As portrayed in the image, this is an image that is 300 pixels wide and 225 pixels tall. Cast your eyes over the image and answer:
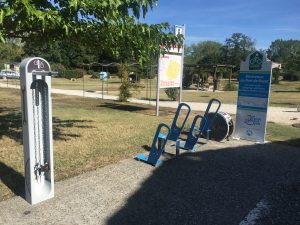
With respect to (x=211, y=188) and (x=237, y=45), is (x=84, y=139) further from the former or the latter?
(x=237, y=45)

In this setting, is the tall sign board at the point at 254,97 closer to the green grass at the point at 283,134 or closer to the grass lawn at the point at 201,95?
the green grass at the point at 283,134

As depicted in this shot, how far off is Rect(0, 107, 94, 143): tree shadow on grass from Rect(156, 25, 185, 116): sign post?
3088 millimetres

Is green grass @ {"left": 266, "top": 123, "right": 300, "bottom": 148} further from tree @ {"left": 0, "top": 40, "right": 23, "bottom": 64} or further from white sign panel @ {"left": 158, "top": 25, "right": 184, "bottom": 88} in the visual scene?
tree @ {"left": 0, "top": 40, "right": 23, "bottom": 64}

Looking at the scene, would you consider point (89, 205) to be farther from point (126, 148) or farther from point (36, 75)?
point (126, 148)

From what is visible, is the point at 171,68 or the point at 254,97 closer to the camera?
the point at 254,97

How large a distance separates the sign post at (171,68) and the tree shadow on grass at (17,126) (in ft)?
10.1

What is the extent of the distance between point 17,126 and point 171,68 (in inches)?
224

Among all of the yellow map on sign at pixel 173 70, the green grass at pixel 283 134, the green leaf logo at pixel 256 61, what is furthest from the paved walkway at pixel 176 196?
the yellow map on sign at pixel 173 70

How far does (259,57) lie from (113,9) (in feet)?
14.2

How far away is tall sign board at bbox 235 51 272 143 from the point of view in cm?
773

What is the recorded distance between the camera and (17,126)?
8.93m

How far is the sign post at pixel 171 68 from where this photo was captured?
1151cm

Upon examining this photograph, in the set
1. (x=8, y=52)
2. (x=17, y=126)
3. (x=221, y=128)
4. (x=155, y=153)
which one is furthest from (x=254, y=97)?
(x=8, y=52)

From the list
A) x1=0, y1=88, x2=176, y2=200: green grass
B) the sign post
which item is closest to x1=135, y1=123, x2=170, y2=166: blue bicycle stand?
x1=0, y1=88, x2=176, y2=200: green grass
